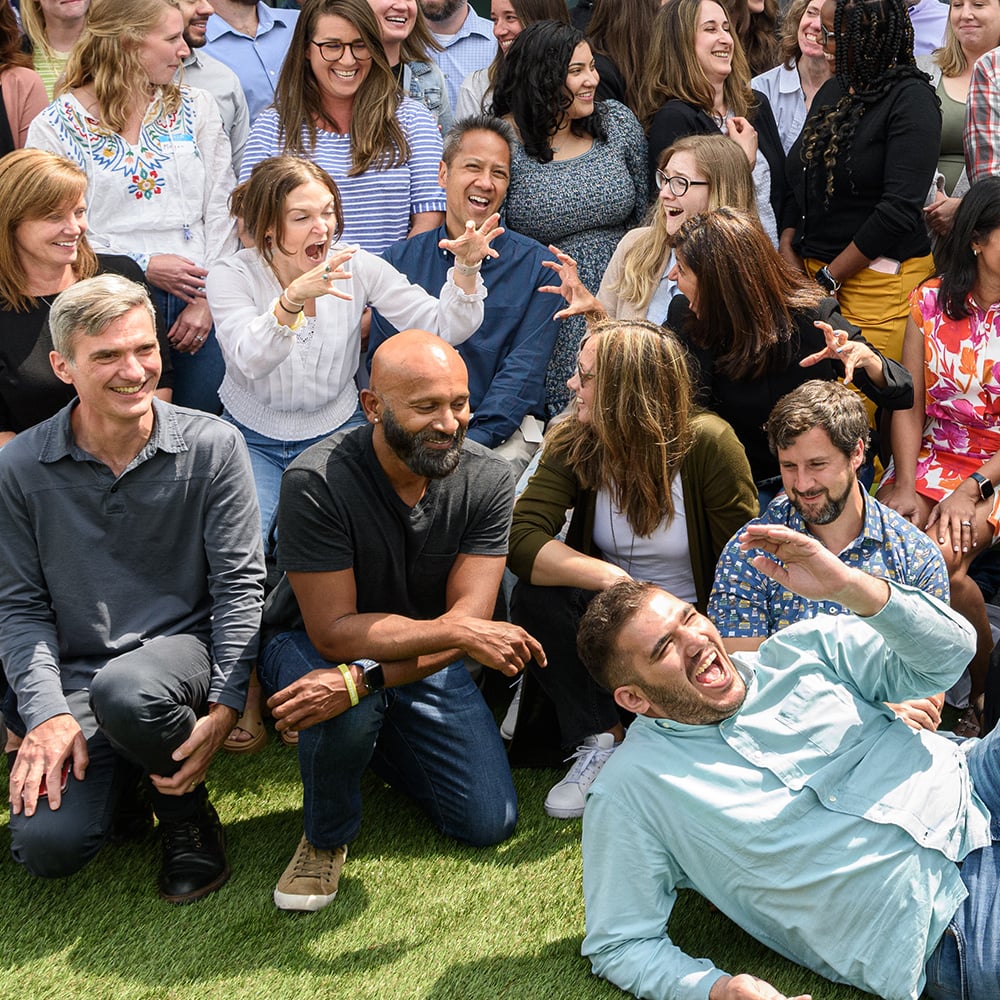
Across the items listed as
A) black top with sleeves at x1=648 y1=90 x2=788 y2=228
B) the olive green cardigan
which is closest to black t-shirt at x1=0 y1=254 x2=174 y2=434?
the olive green cardigan

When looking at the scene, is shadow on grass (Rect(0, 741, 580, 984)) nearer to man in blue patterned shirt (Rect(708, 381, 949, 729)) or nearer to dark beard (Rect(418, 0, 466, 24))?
man in blue patterned shirt (Rect(708, 381, 949, 729))

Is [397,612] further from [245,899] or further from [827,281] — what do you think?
[827,281]

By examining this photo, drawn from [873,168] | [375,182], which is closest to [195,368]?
[375,182]

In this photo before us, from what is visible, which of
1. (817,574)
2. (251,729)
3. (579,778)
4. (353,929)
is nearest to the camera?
(817,574)

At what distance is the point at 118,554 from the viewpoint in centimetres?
369

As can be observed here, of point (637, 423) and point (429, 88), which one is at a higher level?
point (429, 88)

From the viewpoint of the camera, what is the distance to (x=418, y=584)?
3.85m

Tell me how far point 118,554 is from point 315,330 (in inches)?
51.9

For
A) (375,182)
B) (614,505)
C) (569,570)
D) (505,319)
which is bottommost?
(569,570)

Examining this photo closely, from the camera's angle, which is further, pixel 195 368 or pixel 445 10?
pixel 445 10

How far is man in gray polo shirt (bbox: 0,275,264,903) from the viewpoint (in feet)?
11.6

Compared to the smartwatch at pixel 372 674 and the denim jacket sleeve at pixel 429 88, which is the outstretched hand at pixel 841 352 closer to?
the smartwatch at pixel 372 674

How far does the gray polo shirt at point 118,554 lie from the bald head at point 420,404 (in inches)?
19.3

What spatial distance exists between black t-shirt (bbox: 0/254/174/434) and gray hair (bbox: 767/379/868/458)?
7.64 feet
